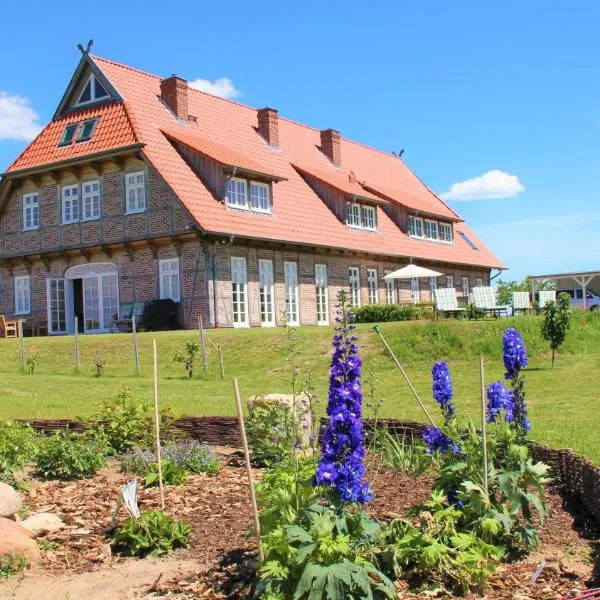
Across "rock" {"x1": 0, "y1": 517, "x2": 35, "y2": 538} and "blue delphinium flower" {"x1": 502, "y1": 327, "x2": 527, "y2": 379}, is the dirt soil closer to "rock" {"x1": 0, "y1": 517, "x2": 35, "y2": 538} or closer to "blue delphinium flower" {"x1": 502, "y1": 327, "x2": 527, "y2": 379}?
"rock" {"x1": 0, "y1": 517, "x2": 35, "y2": 538}

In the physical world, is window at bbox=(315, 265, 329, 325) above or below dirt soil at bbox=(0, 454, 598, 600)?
above

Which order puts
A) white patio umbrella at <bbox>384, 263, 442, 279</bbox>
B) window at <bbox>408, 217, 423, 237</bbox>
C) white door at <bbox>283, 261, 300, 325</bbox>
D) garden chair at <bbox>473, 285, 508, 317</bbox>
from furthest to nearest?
window at <bbox>408, 217, 423, 237</bbox>, white patio umbrella at <bbox>384, 263, 442, 279</bbox>, white door at <bbox>283, 261, 300, 325</bbox>, garden chair at <bbox>473, 285, 508, 317</bbox>

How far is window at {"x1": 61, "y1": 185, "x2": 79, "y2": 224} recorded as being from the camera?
27.0m

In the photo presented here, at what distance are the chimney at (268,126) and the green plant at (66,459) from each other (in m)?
25.7

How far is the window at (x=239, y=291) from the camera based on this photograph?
2511 cm

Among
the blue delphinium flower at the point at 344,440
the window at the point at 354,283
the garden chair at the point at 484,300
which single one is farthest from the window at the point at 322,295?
the blue delphinium flower at the point at 344,440

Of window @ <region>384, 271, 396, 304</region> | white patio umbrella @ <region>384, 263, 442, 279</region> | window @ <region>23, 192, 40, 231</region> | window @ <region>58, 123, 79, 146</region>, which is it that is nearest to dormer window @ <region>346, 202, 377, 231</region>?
window @ <region>384, 271, 396, 304</region>

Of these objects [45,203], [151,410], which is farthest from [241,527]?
[45,203]

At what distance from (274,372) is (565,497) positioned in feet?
37.7

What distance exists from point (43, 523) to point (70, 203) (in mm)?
22659

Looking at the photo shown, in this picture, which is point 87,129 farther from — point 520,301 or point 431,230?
point 431,230

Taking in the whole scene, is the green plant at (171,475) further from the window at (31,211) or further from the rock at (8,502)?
the window at (31,211)

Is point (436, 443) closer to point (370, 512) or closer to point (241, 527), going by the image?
point (370, 512)

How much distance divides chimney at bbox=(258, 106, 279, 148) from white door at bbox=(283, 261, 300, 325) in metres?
6.53
